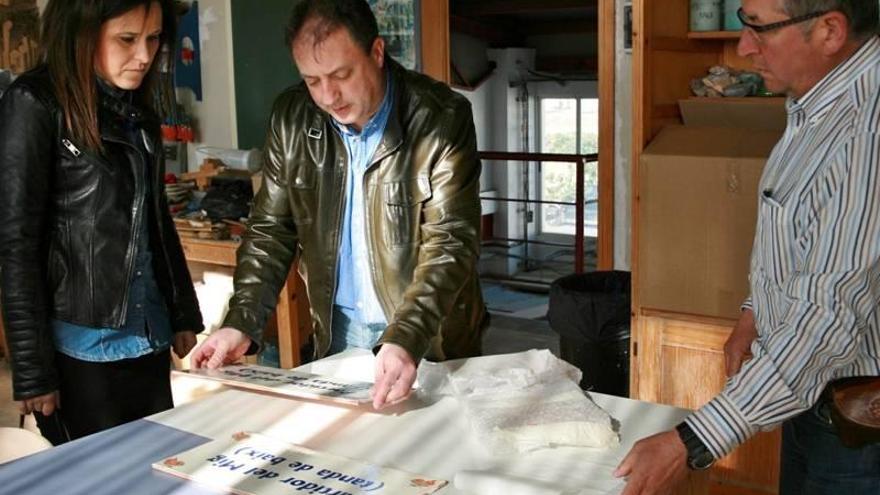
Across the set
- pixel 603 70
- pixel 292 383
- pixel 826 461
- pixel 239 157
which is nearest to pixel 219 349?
pixel 292 383

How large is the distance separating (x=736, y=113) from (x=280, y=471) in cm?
215

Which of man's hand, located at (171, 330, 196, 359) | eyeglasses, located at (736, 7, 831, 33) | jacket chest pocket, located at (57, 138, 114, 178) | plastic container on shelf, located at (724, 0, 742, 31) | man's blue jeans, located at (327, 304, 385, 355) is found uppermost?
plastic container on shelf, located at (724, 0, 742, 31)

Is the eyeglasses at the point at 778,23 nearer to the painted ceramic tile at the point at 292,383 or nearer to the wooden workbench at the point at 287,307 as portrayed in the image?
the painted ceramic tile at the point at 292,383

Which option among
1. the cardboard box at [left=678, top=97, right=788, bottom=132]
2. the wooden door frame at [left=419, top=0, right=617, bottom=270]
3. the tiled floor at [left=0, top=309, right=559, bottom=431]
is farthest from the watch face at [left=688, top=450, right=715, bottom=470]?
the tiled floor at [left=0, top=309, right=559, bottom=431]

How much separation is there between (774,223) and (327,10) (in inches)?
36.8

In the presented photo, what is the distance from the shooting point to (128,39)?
6.77 ft

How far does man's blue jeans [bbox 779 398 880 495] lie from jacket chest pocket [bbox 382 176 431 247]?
33.8 inches

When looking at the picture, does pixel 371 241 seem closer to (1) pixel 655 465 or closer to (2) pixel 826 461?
(1) pixel 655 465

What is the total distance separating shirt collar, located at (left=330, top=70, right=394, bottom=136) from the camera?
2.07 metres

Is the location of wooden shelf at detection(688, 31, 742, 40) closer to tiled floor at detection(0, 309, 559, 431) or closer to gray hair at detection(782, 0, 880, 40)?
gray hair at detection(782, 0, 880, 40)

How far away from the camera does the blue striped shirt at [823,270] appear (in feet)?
4.66

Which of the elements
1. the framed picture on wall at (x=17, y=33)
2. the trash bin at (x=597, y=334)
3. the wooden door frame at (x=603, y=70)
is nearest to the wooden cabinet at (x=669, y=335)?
the trash bin at (x=597, y=334)

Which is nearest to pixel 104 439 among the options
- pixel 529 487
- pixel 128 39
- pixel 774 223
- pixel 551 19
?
pixel 529 487

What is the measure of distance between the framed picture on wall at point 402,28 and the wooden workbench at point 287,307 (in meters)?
1.08
